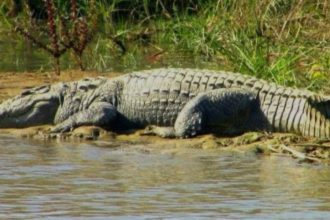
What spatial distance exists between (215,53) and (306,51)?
1398mm

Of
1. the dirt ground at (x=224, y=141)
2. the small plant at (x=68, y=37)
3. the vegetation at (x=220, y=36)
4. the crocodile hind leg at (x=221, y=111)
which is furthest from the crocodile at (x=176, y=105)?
the small plant at (x=68, y=37)

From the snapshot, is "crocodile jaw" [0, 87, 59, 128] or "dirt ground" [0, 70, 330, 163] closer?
"dirt ground" [0, 70, 330, 163]

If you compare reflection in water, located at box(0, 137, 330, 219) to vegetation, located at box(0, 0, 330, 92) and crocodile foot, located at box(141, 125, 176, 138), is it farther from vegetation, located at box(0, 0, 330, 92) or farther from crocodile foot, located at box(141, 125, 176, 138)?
vegetation, located at box(0, 0, 330, 92)

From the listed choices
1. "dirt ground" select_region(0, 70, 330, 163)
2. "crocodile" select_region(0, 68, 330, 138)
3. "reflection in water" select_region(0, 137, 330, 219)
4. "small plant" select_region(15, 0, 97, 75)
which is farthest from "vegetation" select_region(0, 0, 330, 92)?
"reflection in water" select_region(0, 137, 330, 219)

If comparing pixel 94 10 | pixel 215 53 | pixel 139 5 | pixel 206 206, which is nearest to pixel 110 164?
pixel 206 206

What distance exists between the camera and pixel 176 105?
9906 mm

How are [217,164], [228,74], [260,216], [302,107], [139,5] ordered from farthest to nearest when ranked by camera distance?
1. [139,5]
2. [228,74]
3. [302,107]
4. [217,164]
5. [260,216]

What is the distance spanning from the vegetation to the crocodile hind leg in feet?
2.48

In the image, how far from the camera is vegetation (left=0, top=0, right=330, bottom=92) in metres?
10.8

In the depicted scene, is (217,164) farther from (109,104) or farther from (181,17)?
(181,17)

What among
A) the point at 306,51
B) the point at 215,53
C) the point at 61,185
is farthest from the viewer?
the point at 215,53

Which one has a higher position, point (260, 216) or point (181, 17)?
point (181, 17)

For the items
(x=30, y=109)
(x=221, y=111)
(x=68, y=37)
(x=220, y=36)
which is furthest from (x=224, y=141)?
(x=68, y=37)

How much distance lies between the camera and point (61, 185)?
24.1 feet
